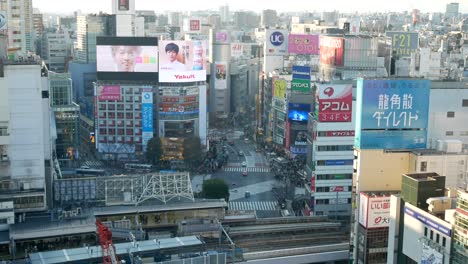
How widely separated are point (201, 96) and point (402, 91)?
61.6ft

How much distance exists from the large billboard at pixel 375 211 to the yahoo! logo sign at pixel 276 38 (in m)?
26.6

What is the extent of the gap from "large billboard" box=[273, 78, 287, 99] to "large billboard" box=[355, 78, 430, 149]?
17.4m

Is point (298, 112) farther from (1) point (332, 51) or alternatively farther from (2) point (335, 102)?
(2) point (335, 102)

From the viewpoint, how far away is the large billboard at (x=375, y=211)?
54.8ft

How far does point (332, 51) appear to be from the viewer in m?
32.9

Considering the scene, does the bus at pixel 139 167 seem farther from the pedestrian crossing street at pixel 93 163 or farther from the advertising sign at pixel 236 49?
the advertising sign at pixel 236 49

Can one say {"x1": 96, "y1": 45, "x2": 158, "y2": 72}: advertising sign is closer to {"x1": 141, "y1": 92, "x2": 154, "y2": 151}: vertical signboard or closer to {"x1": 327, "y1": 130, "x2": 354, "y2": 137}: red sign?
{"x1": 141, "y1": 92, "x2": 154, "y2": 151}: vertical signboard

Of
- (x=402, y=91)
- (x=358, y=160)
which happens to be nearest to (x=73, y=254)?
(x=358, y=160)

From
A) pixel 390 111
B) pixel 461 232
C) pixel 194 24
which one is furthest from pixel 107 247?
pixel 194 24

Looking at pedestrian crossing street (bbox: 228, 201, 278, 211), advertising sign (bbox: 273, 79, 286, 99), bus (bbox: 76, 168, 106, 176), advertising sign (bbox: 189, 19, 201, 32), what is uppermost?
advertising sign (bbox: 189, 19, 201, 32)

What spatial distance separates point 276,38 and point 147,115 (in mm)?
11986

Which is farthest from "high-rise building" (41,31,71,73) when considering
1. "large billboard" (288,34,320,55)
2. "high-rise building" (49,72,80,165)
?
"high-rise building" (49,72,80,165)

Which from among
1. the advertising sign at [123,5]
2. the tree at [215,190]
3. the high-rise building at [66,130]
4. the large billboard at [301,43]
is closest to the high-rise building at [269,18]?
the advertising sign at [123,5]

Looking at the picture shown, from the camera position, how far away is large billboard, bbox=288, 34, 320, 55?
140 feet
